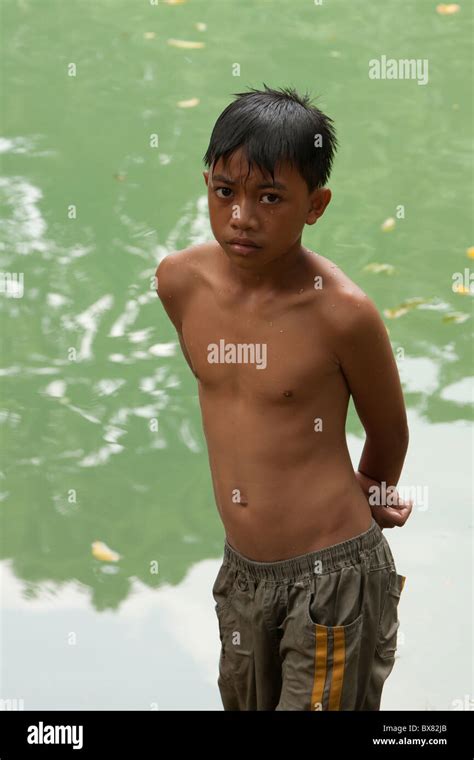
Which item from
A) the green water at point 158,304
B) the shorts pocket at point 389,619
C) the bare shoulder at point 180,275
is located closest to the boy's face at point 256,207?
the bare shoulder at point 180,275

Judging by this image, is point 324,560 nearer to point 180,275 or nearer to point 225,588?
point 225,588

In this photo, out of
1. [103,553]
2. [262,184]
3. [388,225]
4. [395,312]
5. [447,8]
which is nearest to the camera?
[262,184]

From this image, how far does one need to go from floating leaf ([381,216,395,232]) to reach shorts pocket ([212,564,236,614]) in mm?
2515

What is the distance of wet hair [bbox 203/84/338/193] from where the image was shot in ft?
7.79

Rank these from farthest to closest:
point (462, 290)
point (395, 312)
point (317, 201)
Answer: point (462, 290) < point (395, 312) < point (317, 201)

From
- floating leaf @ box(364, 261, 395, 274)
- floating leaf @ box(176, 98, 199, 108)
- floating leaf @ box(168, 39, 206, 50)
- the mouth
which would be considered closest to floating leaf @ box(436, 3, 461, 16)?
floating leaf @ box(168, 39, 206, 50)

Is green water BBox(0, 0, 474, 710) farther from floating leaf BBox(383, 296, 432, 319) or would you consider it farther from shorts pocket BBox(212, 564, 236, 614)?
shorts pocket BBox(212, 564, 236, 614)

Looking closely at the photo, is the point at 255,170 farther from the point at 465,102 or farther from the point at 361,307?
the point at 465,102

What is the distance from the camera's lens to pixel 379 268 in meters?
4.80

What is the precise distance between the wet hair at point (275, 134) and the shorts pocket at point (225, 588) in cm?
73

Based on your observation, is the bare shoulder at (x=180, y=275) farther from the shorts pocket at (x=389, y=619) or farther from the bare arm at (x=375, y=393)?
the shorts pocket at (x=389, y=619)

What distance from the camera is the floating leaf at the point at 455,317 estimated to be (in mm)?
4617

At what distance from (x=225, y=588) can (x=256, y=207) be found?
28.9 inches

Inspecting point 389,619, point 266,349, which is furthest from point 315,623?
point 266,349
